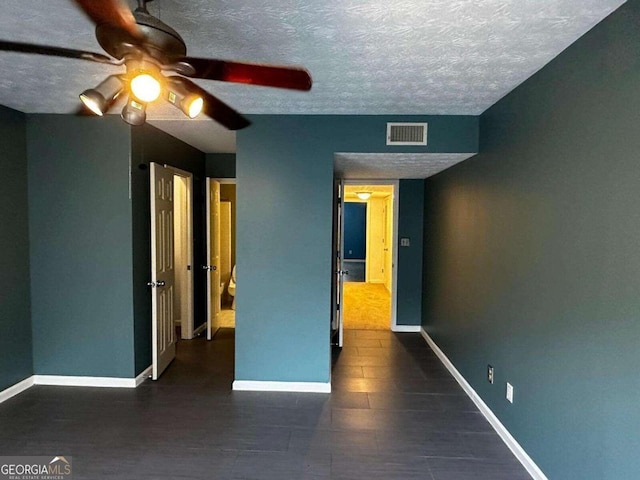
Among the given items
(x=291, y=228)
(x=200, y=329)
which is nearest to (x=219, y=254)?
(x=200, y=329)

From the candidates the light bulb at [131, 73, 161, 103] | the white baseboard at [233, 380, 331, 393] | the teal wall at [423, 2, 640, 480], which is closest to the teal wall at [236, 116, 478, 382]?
the white baseboard at [233, 380, 331, 393]

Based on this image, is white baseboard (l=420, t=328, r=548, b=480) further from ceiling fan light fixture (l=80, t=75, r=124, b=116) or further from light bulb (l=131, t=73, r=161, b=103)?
ceiling fan light fixture (l=80, t=75, r=124, b=116)

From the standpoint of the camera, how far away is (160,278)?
3.37 metres

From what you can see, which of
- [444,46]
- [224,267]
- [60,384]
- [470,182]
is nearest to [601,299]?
[444,46]

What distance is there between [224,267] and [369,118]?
3.58 meters

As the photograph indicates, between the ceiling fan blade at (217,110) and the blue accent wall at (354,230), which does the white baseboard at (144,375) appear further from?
the blue accent wall at (354,230)

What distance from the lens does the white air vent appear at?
119 inches

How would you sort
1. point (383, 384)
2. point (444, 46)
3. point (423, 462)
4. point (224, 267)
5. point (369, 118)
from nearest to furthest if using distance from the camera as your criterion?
point (444, 46) < point (423, 462) < point (369, 118) < point (383, 384) < point (224, 267)

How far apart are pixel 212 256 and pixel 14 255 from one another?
6.41ft

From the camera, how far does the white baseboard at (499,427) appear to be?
2125mm

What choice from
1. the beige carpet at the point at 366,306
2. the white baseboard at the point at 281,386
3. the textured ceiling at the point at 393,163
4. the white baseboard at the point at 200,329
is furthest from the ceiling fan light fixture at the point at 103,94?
the beige carpet at the point at 366,306

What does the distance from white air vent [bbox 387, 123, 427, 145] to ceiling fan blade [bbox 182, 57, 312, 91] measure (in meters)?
1.59

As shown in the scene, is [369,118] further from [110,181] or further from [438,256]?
[110,181]

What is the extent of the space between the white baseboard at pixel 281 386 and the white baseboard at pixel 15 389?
5.88ft
